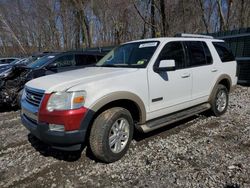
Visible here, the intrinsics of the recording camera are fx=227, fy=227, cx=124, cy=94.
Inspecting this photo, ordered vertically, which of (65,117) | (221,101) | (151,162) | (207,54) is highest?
(207,54)

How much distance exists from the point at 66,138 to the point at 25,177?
0.89 meters

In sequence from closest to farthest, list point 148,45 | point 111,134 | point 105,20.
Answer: point 111,134 < point 148,45 < point 105,20

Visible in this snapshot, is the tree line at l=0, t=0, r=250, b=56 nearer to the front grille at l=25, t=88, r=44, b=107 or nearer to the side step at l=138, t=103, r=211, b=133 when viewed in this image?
the side step at l=138, t=103, r=211, b=133

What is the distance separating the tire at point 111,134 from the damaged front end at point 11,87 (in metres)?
4.11

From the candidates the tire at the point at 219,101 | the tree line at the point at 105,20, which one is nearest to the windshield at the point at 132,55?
the tire at the point at 219,101

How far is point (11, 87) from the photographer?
656 centimetres

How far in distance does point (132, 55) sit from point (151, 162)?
1.97m

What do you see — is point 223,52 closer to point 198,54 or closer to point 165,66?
point 198,54

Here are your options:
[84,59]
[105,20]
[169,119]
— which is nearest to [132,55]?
[169,119]

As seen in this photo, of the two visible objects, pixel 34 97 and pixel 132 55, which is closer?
pixel 34 97

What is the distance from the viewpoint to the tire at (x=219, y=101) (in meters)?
5.18

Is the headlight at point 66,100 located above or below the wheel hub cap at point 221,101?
above

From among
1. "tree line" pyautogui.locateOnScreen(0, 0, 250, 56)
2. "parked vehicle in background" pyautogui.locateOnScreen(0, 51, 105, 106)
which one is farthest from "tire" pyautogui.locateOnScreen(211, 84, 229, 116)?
"tree line" pyautogui.locateOnScreen(0, 0, 250, 56)

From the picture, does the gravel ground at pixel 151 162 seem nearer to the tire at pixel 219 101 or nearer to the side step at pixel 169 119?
the side step at pixel 169 119
